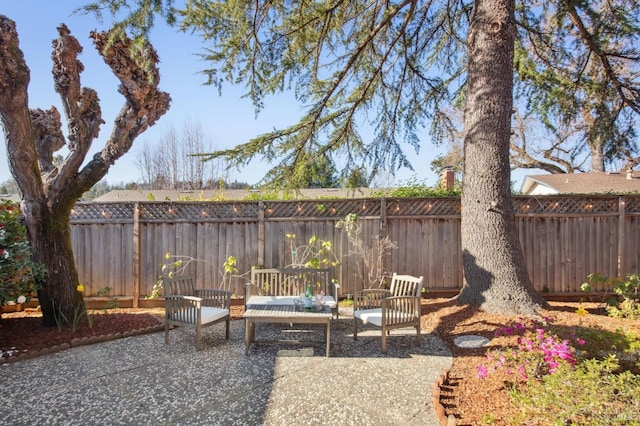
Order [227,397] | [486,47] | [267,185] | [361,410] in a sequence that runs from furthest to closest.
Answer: [267,185], [486,47], [227,397], [361,410]

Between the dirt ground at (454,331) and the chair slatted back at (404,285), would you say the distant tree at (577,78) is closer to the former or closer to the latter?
the dirt ground at (454,331)

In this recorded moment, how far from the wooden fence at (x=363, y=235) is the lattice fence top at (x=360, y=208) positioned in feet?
0.06

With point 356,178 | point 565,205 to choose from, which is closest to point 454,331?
point 356,178

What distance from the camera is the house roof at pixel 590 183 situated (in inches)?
536

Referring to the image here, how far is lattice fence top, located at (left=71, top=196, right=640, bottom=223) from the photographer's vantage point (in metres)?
6.34

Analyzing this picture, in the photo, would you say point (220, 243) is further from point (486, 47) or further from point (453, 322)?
point (486, 47)

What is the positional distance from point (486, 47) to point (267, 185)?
4.14m

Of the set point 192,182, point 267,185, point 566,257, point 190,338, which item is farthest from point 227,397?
point 192,182

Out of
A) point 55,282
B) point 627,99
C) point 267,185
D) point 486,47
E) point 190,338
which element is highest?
point 486,47

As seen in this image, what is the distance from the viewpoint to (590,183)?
14.3 m

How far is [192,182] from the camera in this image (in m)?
19.9

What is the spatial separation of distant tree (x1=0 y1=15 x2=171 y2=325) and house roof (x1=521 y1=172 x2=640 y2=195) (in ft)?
48.0

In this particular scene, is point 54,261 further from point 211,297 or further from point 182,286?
point 211,297

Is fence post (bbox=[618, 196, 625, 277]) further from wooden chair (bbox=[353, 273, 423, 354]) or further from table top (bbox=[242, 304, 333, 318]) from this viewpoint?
table top (bbox=[242, 304, 333, 318])
